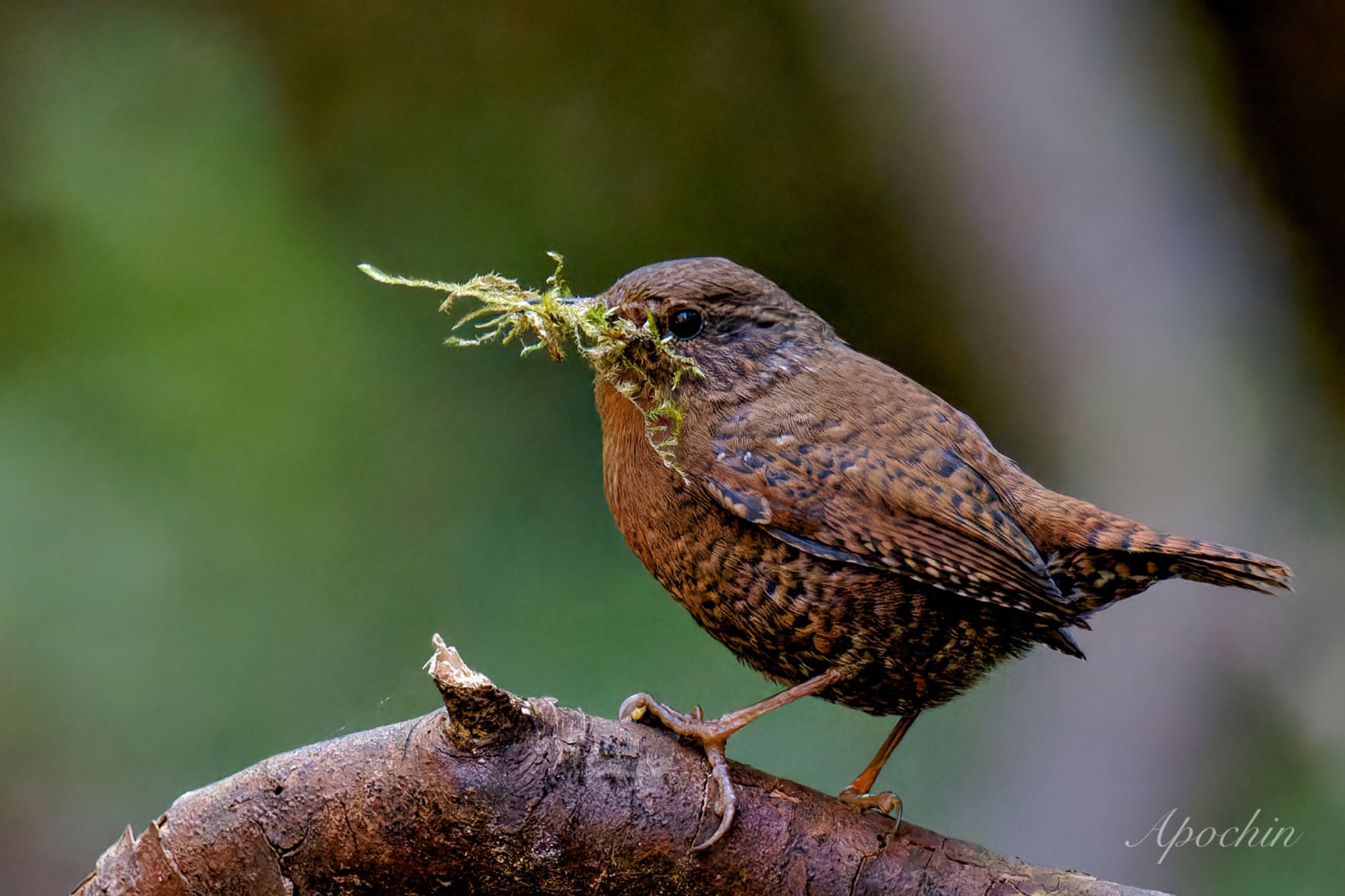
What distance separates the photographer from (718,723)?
2.00 meters

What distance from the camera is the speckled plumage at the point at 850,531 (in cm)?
207

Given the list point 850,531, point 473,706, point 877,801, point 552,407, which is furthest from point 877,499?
point 552,407

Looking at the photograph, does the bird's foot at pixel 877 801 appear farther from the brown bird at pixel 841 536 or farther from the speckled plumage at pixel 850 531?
the speckled plumage at pixel 850 531

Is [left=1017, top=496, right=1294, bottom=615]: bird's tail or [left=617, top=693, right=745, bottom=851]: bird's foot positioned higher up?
[left=1017, top=496, right=1294, bottom=615]: bird's tail

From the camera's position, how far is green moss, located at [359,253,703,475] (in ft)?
7.13

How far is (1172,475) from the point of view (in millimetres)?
3875

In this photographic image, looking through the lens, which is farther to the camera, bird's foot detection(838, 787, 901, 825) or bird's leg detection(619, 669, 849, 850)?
bird's foot detection(838, 787, 901, 825)

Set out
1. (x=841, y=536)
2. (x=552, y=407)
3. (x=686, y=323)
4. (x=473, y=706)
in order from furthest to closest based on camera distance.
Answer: (x=552, y=407) → (x=686, y=323) → (x=841, y=536) → (x=473, y=706)

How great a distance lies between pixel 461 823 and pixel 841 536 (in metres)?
0.87

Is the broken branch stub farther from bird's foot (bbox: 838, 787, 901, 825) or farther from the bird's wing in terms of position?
bird's foot (bbox: 838, 787, 901, 825)

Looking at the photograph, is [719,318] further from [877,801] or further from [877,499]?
[877,801]
